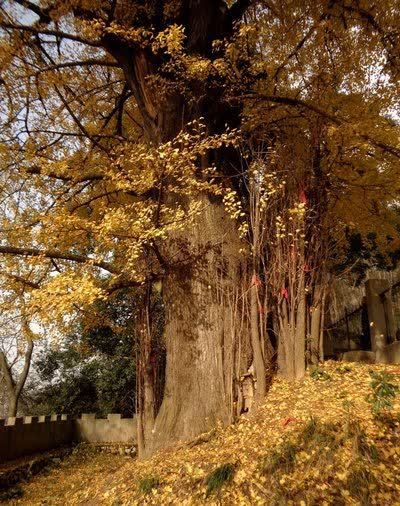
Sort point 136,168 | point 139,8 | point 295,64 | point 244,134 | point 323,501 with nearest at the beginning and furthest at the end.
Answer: point 323,501, point 136,168, point 244,134, point 139,8, point 295,64

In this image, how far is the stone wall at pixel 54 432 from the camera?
34.8ft

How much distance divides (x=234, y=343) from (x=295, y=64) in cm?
684

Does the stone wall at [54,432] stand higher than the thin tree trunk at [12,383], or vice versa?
the thin tree trunk at [12,383]

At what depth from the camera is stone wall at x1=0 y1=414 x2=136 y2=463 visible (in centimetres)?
1059

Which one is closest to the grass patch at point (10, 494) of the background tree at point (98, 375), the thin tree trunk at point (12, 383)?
the background tree at point (98, 375)

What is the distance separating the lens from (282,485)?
12.2 ft

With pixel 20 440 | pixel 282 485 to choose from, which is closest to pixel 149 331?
pixel 282 485

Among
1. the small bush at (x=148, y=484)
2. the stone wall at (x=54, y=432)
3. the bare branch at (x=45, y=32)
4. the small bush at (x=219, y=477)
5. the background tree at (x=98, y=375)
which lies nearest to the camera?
the small bush at (x=219, y=477)

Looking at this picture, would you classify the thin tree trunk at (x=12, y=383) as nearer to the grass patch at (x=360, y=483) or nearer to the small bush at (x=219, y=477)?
the small bush at (x=219, y=477)

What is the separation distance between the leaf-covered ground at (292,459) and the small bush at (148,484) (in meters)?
0.01

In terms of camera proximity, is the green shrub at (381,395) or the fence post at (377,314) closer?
the green shrub at (381,395)

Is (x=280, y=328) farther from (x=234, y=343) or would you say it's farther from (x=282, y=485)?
(x=282, y=485)

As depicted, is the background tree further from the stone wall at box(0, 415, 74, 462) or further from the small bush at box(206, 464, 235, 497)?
the small bush at box(206, 464, 235, 497)

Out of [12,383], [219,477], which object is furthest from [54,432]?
[219,477]
